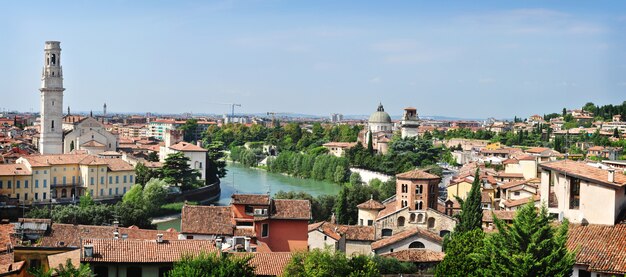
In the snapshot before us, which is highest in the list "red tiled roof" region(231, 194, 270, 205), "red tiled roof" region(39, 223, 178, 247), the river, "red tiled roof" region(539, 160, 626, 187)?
"red tiled roof" region(539, 160, 626, 187)

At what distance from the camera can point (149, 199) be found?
2570 cm

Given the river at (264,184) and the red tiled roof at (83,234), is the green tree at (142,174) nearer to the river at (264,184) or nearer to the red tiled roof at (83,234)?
the river at (264,184)

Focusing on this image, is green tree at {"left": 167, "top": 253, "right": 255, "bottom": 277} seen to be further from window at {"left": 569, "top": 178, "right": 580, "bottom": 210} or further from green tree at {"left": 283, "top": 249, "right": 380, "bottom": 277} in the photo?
window at {"left": 569, "top": 178, "right": 580, "bottom": 210}

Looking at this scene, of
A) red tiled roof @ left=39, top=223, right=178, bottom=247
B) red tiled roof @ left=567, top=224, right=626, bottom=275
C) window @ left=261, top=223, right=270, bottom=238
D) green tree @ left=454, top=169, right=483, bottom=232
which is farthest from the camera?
green tree @ left=454, top=169, right=483, bottom=232

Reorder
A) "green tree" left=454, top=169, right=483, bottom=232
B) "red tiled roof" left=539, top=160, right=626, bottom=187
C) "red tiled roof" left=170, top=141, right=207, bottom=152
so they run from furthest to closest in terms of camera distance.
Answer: "red tiled roof" left=170, top=141, right=207, bottom=152 < "green tree" left=454, top=169, right=483, bottom=232 < "red tiled roof" left=539, top=160, right=626, bottom=187

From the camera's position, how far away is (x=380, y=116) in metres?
66.3

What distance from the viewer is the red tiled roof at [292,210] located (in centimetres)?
1473

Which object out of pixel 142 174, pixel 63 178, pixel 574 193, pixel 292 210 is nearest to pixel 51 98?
pixel 142 174

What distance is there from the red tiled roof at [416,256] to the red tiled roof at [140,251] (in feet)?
16.6

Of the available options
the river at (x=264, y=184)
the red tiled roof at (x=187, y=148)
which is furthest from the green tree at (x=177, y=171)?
the red tiled roof at (x=187, y=148)

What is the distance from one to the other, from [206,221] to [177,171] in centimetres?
1633

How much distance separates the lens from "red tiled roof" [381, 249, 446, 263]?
14.9m

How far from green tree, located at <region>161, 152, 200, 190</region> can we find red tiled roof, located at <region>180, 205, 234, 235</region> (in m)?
15.5

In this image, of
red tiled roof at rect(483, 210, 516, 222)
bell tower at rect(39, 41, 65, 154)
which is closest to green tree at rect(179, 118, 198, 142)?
bell tower at rect(39, 41, 65, 154)
